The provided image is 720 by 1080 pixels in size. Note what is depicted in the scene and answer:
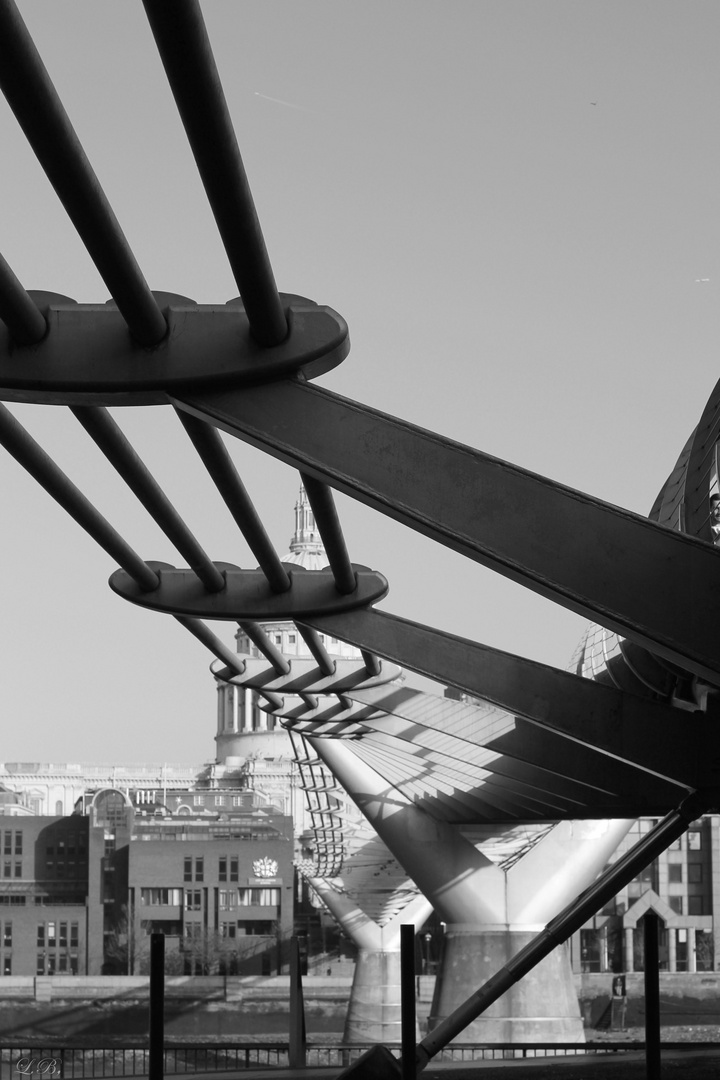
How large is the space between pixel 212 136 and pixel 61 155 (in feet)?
1.52

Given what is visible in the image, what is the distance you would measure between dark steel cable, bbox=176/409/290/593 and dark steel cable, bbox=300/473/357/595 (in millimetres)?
382

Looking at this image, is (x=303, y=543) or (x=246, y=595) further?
(x=303, y=543)

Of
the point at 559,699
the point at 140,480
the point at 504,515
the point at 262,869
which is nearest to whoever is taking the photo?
the point at 504,515

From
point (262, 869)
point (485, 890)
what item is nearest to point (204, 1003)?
point (262, 869)

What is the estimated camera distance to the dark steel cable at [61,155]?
403 centimetres

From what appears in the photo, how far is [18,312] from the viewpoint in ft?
19.5

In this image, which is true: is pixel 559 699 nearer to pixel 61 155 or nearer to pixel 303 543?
pixel 61 155

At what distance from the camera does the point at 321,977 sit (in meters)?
78.4

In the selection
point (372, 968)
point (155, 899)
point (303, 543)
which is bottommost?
point (155, 899)

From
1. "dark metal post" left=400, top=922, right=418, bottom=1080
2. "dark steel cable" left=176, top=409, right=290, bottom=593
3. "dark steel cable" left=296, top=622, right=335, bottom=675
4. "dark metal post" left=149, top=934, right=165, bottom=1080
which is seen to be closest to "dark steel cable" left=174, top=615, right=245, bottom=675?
"dark steel cable" left=296, top=622, right=335, bottom=675

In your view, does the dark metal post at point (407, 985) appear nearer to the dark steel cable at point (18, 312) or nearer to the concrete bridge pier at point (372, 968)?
the dark steel cable at point (18, 312)

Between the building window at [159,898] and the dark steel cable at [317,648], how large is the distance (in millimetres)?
74344

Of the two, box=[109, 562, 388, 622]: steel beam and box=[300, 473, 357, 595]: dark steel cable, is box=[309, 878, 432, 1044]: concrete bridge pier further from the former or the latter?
box=[300, 473, 357, 595]: dark steel cable

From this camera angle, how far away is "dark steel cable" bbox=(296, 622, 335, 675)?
43.4 feet
